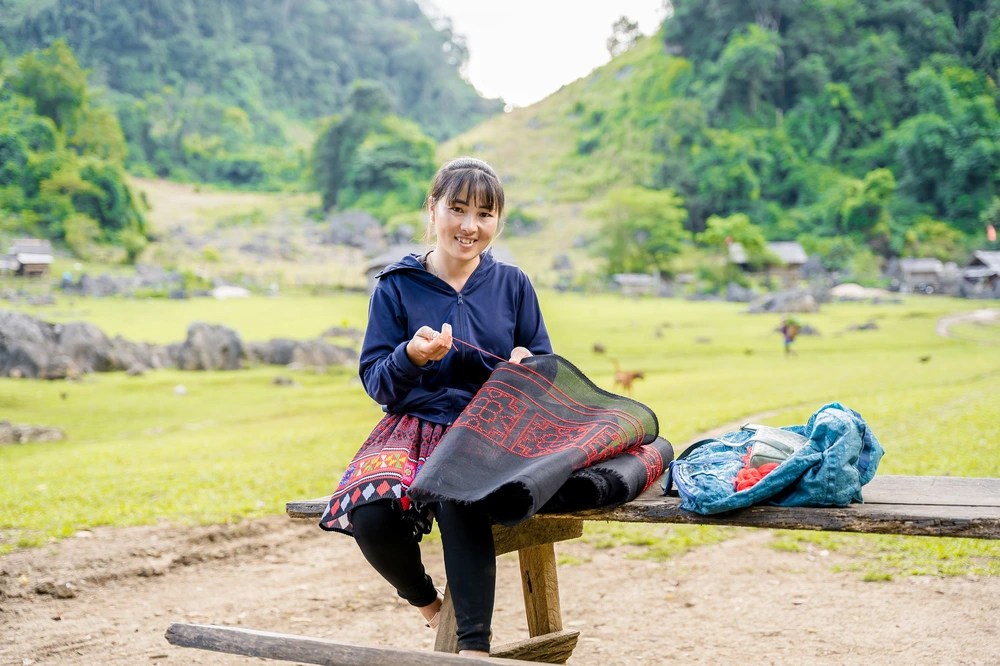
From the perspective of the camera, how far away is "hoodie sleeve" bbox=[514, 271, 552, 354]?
103 inches

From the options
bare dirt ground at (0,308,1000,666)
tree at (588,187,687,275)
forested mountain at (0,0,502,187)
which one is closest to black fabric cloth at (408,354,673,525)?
bare dirt ground at (0,308,1000,666)

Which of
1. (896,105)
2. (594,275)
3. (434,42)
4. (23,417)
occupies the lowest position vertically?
(23,417)

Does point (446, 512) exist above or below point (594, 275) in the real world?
below

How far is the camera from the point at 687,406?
1071cm

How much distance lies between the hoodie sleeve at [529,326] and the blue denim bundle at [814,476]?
0.70 metres

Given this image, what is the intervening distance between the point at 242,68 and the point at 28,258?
43.8 ft

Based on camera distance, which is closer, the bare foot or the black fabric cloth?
the black fabric cloth

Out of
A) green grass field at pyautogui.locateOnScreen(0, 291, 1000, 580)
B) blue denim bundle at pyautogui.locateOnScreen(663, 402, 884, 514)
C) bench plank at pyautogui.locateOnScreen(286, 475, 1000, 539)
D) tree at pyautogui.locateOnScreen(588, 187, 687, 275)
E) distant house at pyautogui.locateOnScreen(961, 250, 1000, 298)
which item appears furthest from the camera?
tree at pyautogui.locateOnScreen(588, 187, 687, 275)

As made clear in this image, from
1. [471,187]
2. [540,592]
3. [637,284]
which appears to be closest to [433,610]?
[540,592]

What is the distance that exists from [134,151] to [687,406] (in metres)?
17.2

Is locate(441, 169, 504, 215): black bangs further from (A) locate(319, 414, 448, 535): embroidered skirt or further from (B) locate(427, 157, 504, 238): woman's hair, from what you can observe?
(A) locate(319, 414, 448, 535): embroidered skirt

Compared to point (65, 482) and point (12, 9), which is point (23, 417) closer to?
point (65, 482)

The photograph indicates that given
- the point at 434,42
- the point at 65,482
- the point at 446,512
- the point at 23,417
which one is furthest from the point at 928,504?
the point at 434,42

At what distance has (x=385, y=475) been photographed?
86.0 inches
